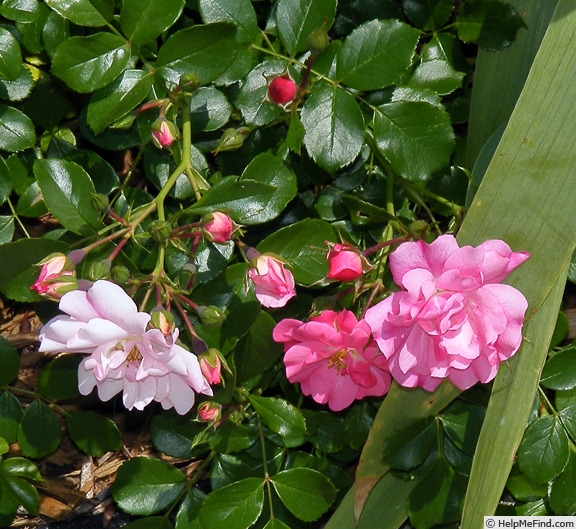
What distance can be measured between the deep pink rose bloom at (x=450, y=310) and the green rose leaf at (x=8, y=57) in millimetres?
788

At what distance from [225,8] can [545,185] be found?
0.69 meters

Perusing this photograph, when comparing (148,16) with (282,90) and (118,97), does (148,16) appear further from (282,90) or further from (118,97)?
(282,90)

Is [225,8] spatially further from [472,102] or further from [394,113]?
[472,102]

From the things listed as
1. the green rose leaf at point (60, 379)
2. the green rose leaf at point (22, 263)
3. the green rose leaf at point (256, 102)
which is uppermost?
the green rose leaf at point (256, 102)

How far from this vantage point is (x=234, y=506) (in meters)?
1.44

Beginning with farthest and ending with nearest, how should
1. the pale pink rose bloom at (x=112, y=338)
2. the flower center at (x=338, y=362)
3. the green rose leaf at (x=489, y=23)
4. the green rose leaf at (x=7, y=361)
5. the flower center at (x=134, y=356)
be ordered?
1. the green rose leaf at (x=7, y=361)
2. the green rose leaf at (x=489, y=23)
3. the flower center at (x=338, y=362)
4. the flower center at (x=134, y=356)
5. the pale pink rose bloom at (x=112, y=338)

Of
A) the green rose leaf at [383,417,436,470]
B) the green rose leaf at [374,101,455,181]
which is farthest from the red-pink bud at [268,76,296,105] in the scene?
the green rose leaf at [383,417,436,470]

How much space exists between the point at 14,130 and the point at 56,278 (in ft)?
1.70

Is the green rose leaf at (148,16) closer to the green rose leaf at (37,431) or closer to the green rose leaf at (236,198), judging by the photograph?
the green rose leaf at (236,198)

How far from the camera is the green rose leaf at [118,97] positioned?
1.27 m

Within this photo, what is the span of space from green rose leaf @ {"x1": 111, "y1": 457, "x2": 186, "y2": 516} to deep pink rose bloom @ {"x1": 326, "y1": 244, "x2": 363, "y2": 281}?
70 cm

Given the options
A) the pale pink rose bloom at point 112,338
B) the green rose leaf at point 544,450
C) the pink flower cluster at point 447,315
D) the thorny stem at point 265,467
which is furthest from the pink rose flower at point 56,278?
the green rose leaf at point 544,450

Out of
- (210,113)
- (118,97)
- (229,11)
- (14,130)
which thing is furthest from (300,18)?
(14,130)

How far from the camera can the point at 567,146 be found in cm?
113
